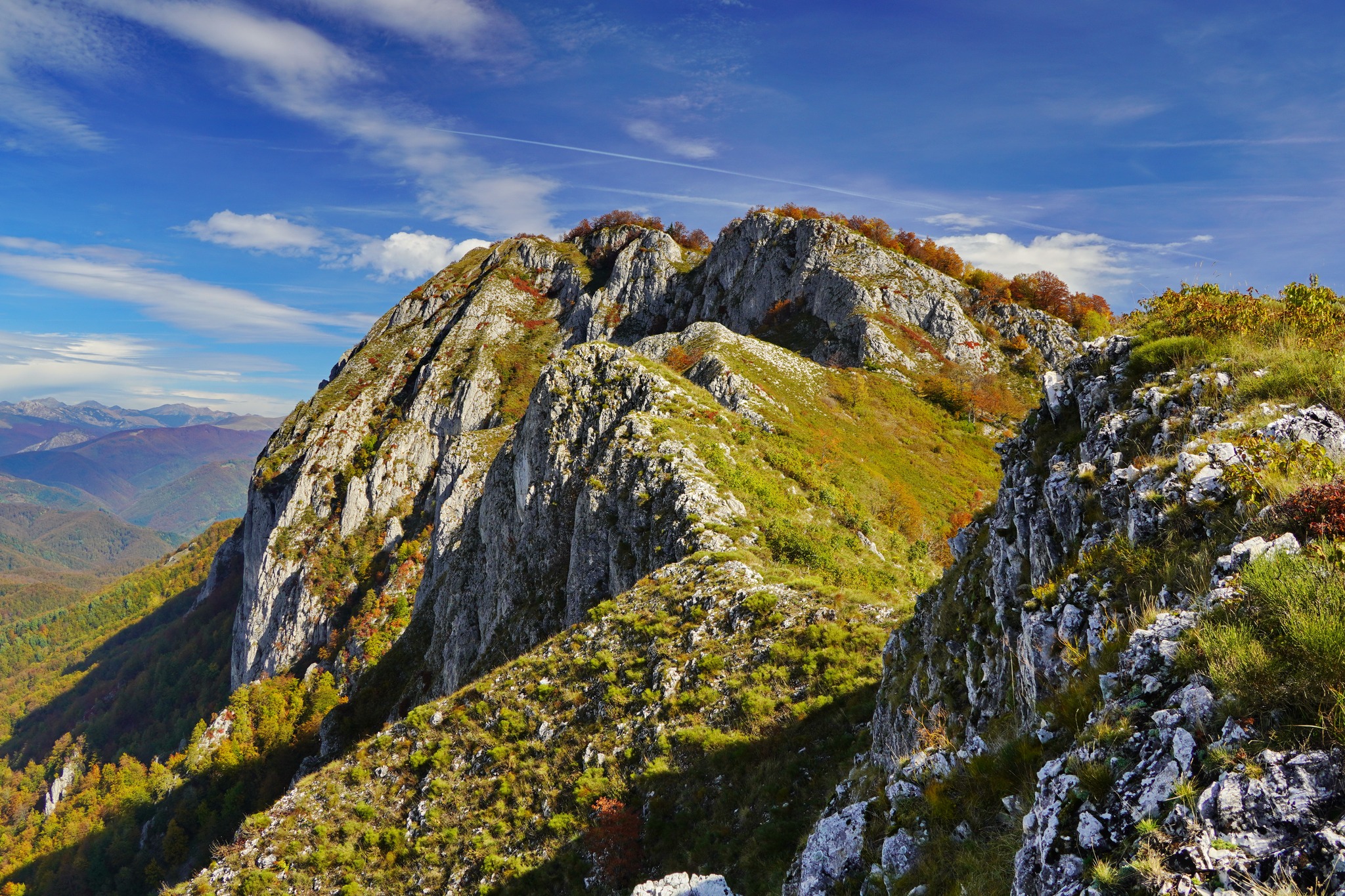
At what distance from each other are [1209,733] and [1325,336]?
9.47 meters

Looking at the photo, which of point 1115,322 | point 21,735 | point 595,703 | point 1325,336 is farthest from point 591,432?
point 21,735

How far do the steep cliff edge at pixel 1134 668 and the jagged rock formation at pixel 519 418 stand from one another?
1693 cm

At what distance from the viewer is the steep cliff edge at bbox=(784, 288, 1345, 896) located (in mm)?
4258

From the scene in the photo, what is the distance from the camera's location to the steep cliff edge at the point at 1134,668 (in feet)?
14.0

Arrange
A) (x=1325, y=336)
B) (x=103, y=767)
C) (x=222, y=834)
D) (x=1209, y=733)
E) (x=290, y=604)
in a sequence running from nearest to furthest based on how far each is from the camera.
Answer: (x=1209, y=733) < (x=1325, y=336) < (x=222, y=834) < (x=290, y=604) < (x=103, y=767)

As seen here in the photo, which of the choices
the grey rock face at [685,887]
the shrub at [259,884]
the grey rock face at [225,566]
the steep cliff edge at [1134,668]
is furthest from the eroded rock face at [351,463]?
the steep cliff edge at [1134,668]

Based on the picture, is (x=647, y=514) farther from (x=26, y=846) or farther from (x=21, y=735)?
(x=21, y=735)

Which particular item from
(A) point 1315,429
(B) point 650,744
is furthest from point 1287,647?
(B) point 650,744

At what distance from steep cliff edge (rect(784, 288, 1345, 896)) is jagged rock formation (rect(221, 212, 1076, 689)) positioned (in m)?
16.9

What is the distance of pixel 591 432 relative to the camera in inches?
1610

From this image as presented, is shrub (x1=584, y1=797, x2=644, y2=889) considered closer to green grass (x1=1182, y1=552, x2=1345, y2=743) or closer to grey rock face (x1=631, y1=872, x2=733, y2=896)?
grey rock face (x1=631, y1=872, x2=733, y2=896)

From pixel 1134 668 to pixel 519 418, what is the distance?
97.3 meters

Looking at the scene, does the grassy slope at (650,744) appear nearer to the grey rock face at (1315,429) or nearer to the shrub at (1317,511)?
the shrub at (1317,511)

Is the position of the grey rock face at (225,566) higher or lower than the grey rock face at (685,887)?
lower
